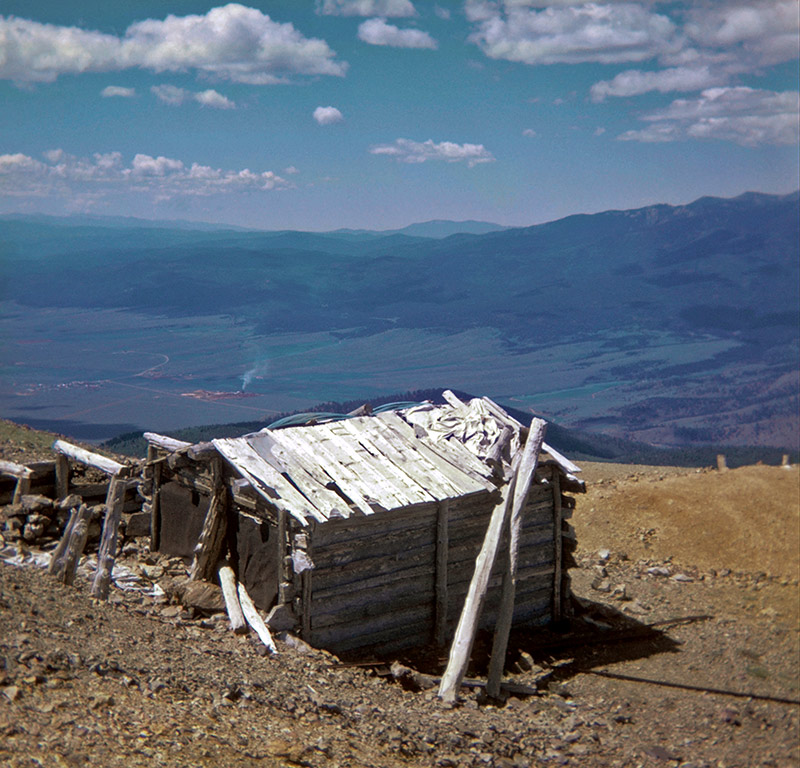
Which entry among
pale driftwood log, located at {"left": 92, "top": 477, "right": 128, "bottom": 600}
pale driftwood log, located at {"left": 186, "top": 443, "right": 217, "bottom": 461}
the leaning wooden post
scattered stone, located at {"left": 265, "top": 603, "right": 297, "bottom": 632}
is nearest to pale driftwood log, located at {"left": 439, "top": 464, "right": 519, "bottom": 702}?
the leaning wooden post

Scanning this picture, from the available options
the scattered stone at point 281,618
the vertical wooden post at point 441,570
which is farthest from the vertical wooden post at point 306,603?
the vertical wooden post at point 441,570

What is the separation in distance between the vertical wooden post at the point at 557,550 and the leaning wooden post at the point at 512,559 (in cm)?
199

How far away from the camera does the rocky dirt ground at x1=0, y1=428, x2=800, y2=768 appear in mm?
7148

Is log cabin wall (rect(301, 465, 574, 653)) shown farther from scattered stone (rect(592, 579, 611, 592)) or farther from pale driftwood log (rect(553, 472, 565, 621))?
scattered stone (rect(592, 579, 611, 592))

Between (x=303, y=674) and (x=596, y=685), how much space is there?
461 cm

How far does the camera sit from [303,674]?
10.2 metres

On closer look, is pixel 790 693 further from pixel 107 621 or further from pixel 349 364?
pixel 349 364

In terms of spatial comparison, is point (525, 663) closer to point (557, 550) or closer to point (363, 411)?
point (557, 550)

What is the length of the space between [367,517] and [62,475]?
6480mm

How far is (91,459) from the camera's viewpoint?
14.6 meters

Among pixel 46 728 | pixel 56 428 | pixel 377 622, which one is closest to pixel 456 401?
pixel 377 622

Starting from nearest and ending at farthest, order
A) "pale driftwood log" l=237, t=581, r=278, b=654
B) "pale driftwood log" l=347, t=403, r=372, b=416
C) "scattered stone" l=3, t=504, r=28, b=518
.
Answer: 1. "pale driftwood log" l=237, t=581, r=278, b=654
2. "scattered stone" l=3, t=504, r=28, b=518
3. "pale driftwood log" l=347, t=403, r=372, b=416

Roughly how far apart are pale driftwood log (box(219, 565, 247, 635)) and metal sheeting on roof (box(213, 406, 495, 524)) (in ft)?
5.55

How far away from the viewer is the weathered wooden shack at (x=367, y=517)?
444 inches
